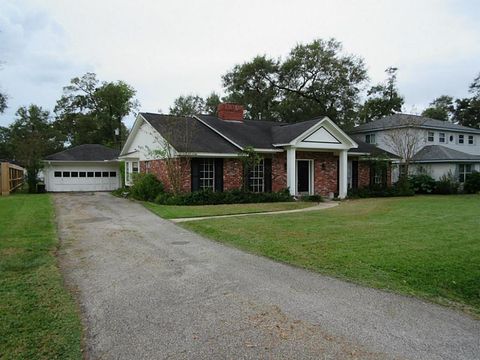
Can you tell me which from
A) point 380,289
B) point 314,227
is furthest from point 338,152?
point 380,289

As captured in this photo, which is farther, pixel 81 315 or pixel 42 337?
pixel 81 315

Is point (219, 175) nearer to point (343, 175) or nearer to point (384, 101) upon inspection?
point (343, 175)

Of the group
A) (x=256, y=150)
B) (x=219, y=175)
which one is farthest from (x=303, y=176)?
(x=219, y=175)

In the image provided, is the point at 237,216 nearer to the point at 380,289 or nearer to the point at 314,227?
the point at 314,227

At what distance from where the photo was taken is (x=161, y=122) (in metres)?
20.7

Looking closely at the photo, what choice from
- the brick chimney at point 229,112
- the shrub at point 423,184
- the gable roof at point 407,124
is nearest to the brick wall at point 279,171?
the brick chimney at point 229,112

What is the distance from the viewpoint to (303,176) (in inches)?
848

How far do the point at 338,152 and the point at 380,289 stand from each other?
676 inches

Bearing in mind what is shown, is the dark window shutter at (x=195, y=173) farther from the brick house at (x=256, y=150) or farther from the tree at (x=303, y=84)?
the tree at (x=303, y=84)

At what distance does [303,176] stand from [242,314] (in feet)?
57.5

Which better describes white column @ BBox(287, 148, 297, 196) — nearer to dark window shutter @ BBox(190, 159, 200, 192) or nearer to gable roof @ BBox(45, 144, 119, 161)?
dark window shutter @ BBox(190, 159, 200, 192)

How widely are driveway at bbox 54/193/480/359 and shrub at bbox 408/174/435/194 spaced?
2172cm

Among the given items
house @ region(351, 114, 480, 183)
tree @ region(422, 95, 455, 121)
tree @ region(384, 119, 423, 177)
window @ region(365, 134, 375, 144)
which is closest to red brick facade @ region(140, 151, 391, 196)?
tree @ region(384, 119, 423, 177)

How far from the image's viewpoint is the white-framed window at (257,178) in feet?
65.0
